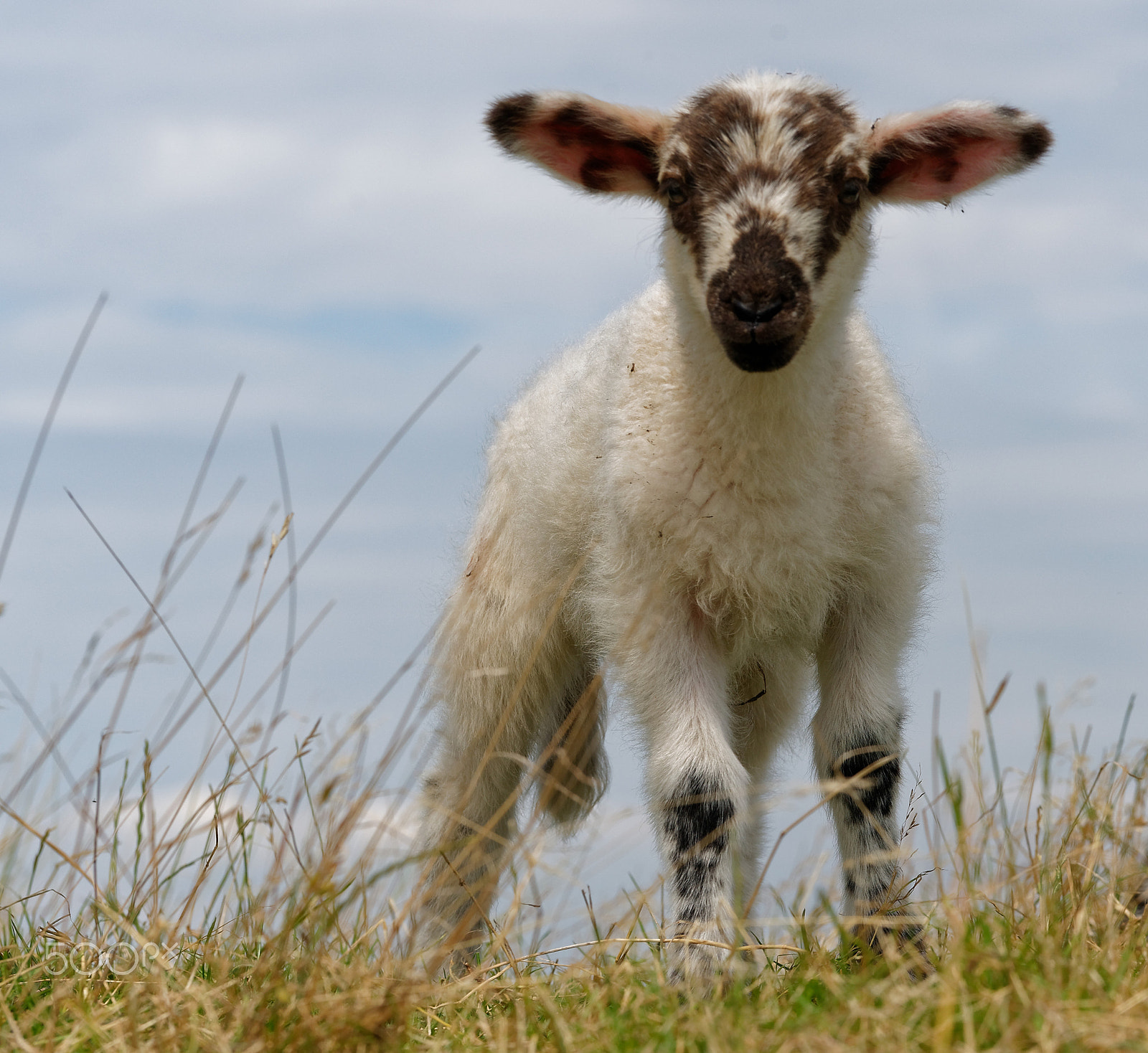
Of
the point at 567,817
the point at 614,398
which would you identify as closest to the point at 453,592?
the point at 567,817

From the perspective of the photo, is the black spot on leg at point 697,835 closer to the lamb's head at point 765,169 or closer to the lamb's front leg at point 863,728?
the lamb's front leg at point 863,728

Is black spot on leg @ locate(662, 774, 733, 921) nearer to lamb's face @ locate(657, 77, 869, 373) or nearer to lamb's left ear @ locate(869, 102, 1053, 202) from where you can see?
lamb's face @ locate(657, 77, 869, 373)

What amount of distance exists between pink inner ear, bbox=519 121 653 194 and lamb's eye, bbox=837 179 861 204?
0.71 meters

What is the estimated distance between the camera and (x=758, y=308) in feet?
13.7

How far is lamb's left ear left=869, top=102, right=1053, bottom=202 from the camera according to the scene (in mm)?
4742

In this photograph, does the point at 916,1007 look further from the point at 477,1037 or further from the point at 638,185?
the point at 638,185

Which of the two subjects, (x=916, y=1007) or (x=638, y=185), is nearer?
(x=916, y=1007)

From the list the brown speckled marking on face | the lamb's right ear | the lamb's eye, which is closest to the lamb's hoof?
the brown speckled marking on face

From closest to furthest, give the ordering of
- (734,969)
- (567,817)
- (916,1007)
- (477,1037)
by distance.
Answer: (916,1007)
(477,1037)
(734,969)
(567,817)

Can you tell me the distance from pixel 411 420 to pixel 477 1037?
6.67ft

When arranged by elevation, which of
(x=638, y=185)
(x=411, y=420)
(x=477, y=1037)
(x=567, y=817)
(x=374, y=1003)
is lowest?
(x=567, y=817)

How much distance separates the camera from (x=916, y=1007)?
290cm

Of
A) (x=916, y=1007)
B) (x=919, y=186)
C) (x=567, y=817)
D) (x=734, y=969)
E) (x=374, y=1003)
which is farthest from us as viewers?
(x=567, y=817)

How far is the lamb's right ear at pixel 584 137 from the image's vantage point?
15.7ft
